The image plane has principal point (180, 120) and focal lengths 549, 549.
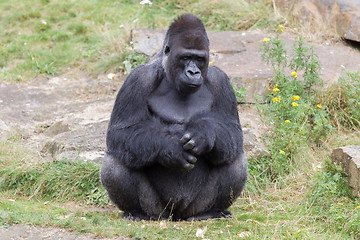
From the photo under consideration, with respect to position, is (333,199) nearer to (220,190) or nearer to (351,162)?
(351,162)

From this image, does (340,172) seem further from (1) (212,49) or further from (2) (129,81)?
(1) (212,49)

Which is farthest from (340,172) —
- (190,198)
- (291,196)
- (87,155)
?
(87,155)

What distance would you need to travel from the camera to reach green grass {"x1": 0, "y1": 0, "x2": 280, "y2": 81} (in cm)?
850

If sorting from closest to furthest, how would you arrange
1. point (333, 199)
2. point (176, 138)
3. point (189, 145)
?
point (189, 145), point (176, 138), point (333, 199)

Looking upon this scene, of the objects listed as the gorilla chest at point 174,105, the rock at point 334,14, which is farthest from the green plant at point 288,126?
the rock at point 334,14

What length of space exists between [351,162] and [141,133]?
72.4 inches

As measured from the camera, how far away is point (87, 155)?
5.66 meters

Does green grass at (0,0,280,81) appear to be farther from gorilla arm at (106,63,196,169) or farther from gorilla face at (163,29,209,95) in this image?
gorilla face at (163,29,209,95)

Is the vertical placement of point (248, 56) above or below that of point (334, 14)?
below

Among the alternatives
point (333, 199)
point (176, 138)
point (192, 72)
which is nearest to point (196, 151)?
point (176, 138)

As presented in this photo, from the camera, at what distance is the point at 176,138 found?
158 inches

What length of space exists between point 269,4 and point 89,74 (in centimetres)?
334

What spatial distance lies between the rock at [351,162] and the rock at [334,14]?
3.84 m

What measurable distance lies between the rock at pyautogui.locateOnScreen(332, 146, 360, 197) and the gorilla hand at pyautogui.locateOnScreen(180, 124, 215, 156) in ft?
4.47
